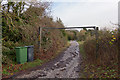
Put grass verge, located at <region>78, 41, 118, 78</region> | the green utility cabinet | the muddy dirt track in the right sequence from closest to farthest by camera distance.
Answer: grass verge, located at <region>78, 41, 118, 78</region> → the muddy dirt track → the green utility cabinet

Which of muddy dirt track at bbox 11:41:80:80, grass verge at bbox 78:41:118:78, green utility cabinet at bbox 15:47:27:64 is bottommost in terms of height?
muddy dirt track at bbox 11:41:80:80

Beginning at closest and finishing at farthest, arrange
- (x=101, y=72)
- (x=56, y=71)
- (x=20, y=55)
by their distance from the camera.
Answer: (x=101, y=72) → (x=56, y=71) → (x=20, y=55)

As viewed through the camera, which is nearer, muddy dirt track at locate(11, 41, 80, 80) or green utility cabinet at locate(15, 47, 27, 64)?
muddy dirt track at locate(11, 41, 80, 80)

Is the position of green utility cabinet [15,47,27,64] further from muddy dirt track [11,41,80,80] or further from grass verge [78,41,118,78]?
grass verge [78,41,118,78]

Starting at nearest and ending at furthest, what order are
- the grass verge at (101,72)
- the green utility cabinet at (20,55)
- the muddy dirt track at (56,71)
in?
the grass verge at (101,72) → the muddy dirt track at (56,71) → the green utility cabinet at (20,55)

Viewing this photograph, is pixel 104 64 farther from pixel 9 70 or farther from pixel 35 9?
pixel 35 9

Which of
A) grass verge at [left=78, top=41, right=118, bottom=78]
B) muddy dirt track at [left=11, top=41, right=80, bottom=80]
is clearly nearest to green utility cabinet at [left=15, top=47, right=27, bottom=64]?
muddy dirt track at [left=11, top=41, right=80, bottom=80]

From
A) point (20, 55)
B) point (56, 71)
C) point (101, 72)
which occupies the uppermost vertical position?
point (20, 55)

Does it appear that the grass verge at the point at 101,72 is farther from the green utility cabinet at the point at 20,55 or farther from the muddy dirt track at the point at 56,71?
the green utility cabinet at the point at 20,55

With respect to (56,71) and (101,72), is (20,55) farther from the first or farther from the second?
(101,72)

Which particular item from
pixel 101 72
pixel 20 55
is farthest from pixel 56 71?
pixel 20 55

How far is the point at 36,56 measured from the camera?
25.9 ft

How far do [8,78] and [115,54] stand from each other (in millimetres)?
5135

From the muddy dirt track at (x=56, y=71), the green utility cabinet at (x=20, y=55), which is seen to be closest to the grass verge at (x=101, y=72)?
the muddy dirt track at (x=56, y=71)
